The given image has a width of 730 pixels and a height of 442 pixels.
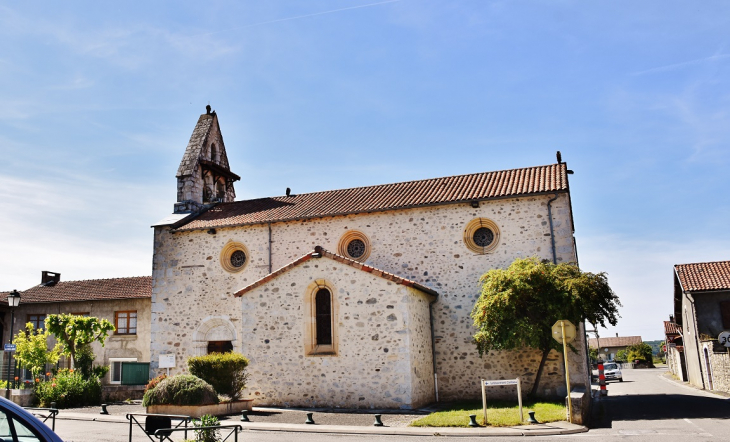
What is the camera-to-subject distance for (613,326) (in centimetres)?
1795

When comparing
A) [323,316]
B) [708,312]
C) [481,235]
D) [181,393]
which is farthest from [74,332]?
[708,312]

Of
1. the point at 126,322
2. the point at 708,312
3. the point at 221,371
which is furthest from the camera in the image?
the point at 126,322

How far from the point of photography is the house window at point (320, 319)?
19.0 metres

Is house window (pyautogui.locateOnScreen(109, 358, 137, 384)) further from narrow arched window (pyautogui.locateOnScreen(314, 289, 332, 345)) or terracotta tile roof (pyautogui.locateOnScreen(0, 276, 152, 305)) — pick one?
narrow arched window (pyautogui.locateOnScreen(314, 289, 332, 345))

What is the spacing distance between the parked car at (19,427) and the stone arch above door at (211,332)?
19183 mm

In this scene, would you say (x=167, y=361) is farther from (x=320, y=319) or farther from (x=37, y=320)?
(x=37, y=320)

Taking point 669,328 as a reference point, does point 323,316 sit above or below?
above

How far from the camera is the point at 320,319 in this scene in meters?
19.5

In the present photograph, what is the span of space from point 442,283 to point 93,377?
13.8m

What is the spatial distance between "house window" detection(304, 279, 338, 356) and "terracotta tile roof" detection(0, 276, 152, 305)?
45.2 ft

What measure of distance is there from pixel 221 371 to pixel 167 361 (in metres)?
7.00

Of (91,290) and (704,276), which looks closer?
(704,276)

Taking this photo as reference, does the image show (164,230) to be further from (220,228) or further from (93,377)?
(93,377)

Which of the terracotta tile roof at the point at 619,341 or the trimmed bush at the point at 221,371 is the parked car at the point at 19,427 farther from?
the terracotta tile roof at the point at 619,341
